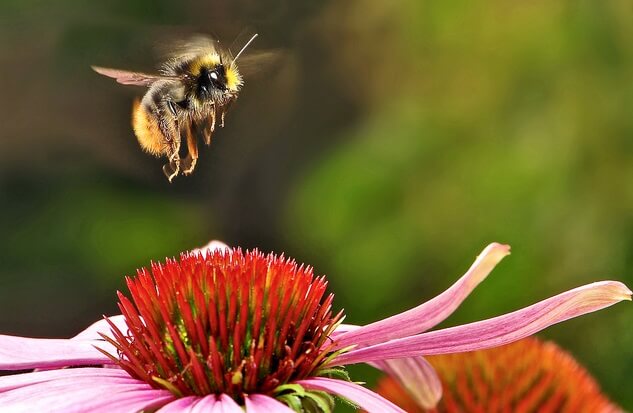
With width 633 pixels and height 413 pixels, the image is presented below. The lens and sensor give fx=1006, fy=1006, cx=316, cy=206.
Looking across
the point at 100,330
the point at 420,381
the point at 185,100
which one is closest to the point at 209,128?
the point at 185,100

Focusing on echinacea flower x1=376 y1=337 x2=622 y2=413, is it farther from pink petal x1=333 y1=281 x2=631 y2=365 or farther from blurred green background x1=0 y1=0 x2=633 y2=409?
blurred green background x1=0 y1=0 x2=633 y2=409

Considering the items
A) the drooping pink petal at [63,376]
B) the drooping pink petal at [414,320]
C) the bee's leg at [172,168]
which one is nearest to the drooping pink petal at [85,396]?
the drooping pink petal at [63,376]

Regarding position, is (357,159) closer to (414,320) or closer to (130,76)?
(130,76)

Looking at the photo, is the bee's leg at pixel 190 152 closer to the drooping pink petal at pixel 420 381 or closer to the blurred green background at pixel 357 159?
the blurred green background at pixel 357 159

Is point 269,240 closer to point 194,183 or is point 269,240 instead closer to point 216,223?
point 216,223

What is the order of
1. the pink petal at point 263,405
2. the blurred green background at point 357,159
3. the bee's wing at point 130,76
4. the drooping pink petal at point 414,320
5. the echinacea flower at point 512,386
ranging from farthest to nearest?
1. the blurred green background at point 357,159
2. the bee's wing at point 130,76
3. the echinacea flower at point 512,386
4. the drooping pink petal at point 414,320
5. the pink petal at point 263,405

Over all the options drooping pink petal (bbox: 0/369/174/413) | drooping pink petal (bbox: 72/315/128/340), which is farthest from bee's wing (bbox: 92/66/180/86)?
drooping pink petal (bbox: 0/369/174/413)
